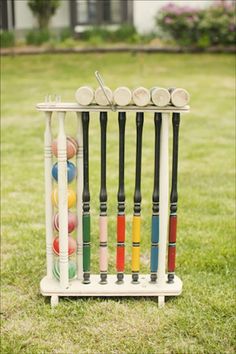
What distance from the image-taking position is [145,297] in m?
3.63

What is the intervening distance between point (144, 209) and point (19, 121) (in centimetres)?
418

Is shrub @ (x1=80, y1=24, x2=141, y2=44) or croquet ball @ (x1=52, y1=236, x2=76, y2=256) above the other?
shrub @ (x1=80, y1=24, x2=141, y2=44)

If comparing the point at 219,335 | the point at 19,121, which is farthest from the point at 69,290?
the point at 19,121

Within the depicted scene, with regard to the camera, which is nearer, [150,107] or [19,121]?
[150,107]

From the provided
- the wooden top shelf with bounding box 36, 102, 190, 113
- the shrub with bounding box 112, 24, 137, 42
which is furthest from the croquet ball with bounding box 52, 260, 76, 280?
the shrub with bounding box 112, 24, 137, 42

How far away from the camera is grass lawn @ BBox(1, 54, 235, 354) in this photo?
322cm

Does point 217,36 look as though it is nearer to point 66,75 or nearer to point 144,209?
point 66,75

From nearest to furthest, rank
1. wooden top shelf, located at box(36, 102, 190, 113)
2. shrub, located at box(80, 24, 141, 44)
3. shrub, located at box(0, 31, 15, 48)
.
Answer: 1. wooden top shelf, located at box(36, 102, 190, 113)
2. shrub, located at box(0, 31, 15, 48)
3. shrub, located at box(80, 24, 141, 44)

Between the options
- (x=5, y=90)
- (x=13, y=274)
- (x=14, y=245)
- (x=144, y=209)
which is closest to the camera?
(x=13, y=274)

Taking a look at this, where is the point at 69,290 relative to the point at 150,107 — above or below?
below

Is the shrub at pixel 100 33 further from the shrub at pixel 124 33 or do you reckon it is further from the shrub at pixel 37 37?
the shrub at pixel 37 37

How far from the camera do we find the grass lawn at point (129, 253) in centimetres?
322

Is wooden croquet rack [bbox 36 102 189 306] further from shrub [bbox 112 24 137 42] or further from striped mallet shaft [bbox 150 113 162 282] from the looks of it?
shrub [bbox 112 24 137 42]

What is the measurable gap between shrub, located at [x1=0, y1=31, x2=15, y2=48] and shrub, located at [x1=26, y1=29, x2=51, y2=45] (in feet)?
1.45
